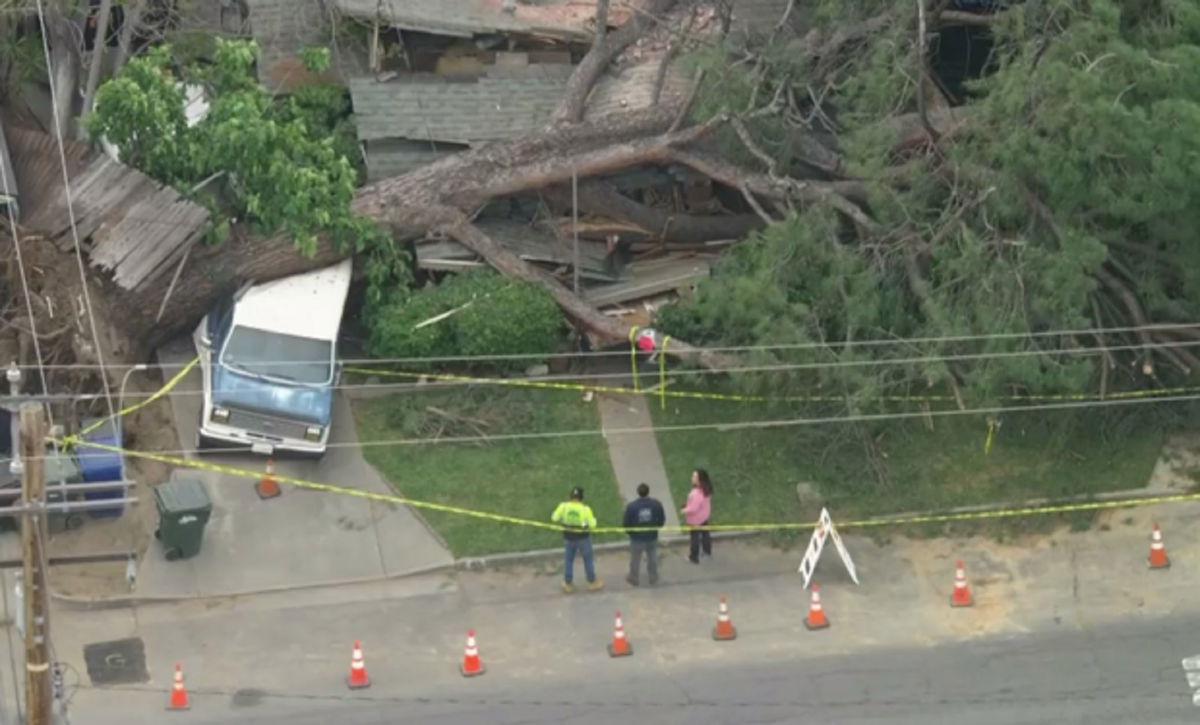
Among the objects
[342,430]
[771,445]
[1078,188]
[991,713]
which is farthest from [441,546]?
[1078,188]

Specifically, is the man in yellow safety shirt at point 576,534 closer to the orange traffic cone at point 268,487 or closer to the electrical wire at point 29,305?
the orange traffic cone at point 268,487

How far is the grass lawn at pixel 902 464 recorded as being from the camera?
85.1 ft

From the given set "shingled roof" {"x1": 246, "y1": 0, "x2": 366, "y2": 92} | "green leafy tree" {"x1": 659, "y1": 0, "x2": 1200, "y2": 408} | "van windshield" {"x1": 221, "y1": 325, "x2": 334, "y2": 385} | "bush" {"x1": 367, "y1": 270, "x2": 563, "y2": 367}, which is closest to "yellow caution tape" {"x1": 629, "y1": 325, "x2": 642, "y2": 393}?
"green leafy tree" {"x1": 659, "y1": 0, "x2": 1200, "y2": 408}

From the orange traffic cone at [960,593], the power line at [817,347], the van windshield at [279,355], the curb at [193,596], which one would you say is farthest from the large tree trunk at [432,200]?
the orange traffic cone at [960,593]

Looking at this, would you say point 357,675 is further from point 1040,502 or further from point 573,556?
point 1040,502

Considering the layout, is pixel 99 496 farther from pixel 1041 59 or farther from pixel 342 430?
pixel 1041 59

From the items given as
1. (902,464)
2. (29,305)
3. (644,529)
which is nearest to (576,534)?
(644,529)

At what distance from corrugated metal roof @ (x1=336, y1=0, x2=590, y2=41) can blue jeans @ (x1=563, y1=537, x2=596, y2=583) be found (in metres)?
8.40

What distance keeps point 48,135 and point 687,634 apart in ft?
31.9

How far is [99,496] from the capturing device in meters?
25.0

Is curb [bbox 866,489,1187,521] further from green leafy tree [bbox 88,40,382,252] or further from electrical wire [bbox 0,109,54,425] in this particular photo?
electrical wire [bbox 0,109,54,425]

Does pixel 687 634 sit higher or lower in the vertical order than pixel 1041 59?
lower

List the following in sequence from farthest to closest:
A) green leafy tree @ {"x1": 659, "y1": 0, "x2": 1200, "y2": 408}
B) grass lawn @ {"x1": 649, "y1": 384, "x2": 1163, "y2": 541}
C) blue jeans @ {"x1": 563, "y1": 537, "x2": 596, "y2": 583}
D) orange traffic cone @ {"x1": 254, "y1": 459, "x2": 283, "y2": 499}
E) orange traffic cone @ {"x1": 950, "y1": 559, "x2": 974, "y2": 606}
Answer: grass lawn @ {"x1": 649, "y1": 384, "x2": 1163, "y2": 541} < orange traffic cone @ {"x1": 254, "y1": 459, "x2": 283, "y2": 499} < orange traffic cone @ {"x1": 950, "y1": 559, "x2": 974, "y2": 606} < green leafy tree @ {"x1": 659, "y1": 0, "x2": 1200, "y2": 408} < blue jeans @ {"x1": 563, "y1": 537, "x2": 596, "y2": 583}

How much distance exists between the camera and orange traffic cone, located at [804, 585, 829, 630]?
24.0 metres
